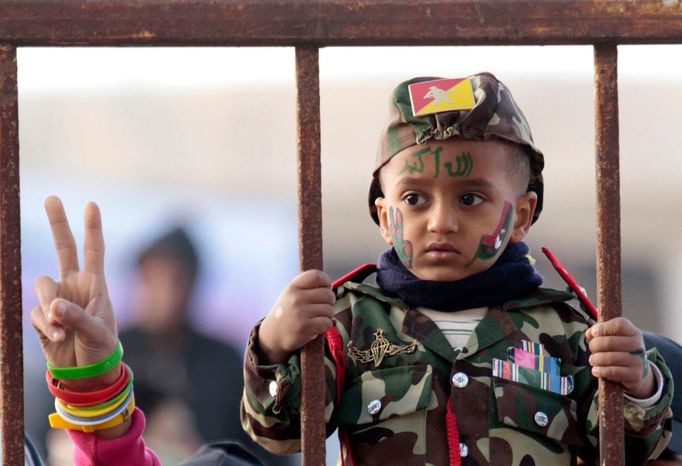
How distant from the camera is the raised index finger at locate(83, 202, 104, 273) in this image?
7.72ft

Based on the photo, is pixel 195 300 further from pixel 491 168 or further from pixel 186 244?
pixel 491 168

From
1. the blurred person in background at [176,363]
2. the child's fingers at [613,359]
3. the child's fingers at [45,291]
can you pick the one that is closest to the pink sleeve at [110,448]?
the child's fingers at [45,291]

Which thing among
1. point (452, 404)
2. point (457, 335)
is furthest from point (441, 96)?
point (452, 404)

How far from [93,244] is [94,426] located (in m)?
0.31

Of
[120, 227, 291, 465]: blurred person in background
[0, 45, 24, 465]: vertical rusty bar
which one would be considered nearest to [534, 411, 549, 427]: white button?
[0, 45, 24, 465]: vertical rusty bar

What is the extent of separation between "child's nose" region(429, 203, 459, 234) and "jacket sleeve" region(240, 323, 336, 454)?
0.31 metres

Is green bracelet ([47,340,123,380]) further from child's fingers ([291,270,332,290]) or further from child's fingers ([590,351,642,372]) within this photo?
child's fingers ([590,351,642,372])

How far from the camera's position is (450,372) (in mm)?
2641

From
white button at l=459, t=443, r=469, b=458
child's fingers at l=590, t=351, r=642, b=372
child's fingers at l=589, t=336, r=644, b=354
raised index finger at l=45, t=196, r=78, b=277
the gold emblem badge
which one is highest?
raised index finger at l=45, t=196, r=78, b=277

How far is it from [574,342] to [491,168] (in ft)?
1.11

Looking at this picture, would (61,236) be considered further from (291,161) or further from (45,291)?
(291,161)

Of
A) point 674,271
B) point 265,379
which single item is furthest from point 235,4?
point 674,271

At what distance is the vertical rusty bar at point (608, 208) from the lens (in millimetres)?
2223

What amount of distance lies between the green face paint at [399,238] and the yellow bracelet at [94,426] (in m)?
0.53
